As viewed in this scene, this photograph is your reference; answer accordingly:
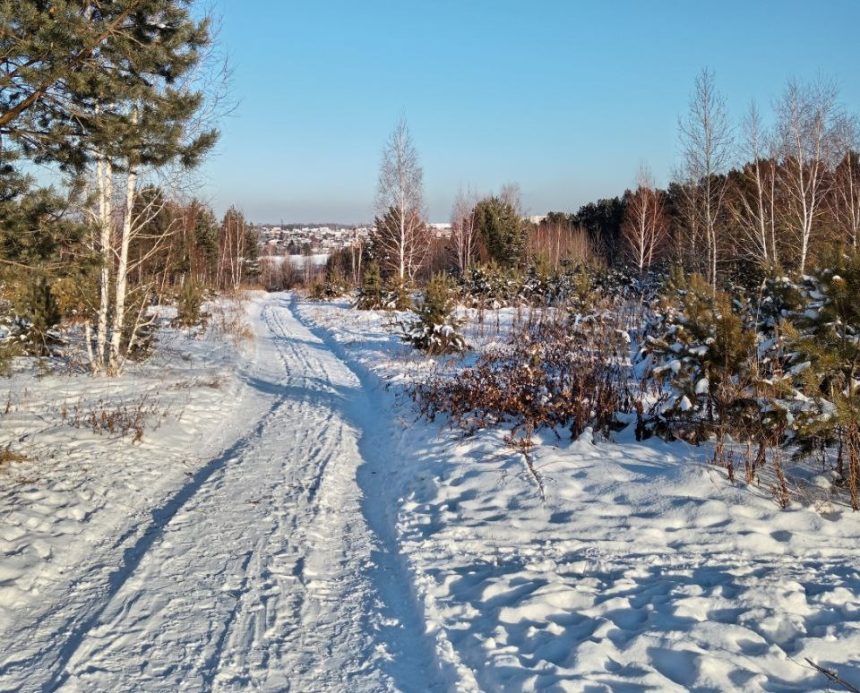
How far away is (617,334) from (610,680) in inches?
270

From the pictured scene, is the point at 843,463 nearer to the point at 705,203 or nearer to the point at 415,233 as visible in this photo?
the point at 705,203

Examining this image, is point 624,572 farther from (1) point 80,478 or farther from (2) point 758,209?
(2) point 758,209

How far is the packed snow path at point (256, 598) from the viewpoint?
3070mm

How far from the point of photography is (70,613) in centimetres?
359

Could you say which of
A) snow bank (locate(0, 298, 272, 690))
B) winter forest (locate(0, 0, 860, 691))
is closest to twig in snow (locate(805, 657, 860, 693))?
winter forest (locate(0, 0, 860, 691))

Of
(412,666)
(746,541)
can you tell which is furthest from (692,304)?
(412,666)

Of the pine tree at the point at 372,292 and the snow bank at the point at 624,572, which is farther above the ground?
the pine tree at the point at 372,292

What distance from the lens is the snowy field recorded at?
10.1 ft

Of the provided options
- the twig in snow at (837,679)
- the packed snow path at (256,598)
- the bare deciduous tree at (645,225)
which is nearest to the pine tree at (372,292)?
the bare deciduous tree at (645,225)

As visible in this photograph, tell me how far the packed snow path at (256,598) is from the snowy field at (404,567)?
0.05 feet

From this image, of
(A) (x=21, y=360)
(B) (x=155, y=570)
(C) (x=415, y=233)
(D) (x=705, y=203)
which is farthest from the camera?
(C) (x=415, y=233)

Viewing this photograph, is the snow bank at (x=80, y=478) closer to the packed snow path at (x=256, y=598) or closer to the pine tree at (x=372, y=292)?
the packed snow path at (x=256, y=598)

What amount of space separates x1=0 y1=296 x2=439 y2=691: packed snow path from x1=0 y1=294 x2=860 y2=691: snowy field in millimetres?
16

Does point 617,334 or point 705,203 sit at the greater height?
point 705,203
